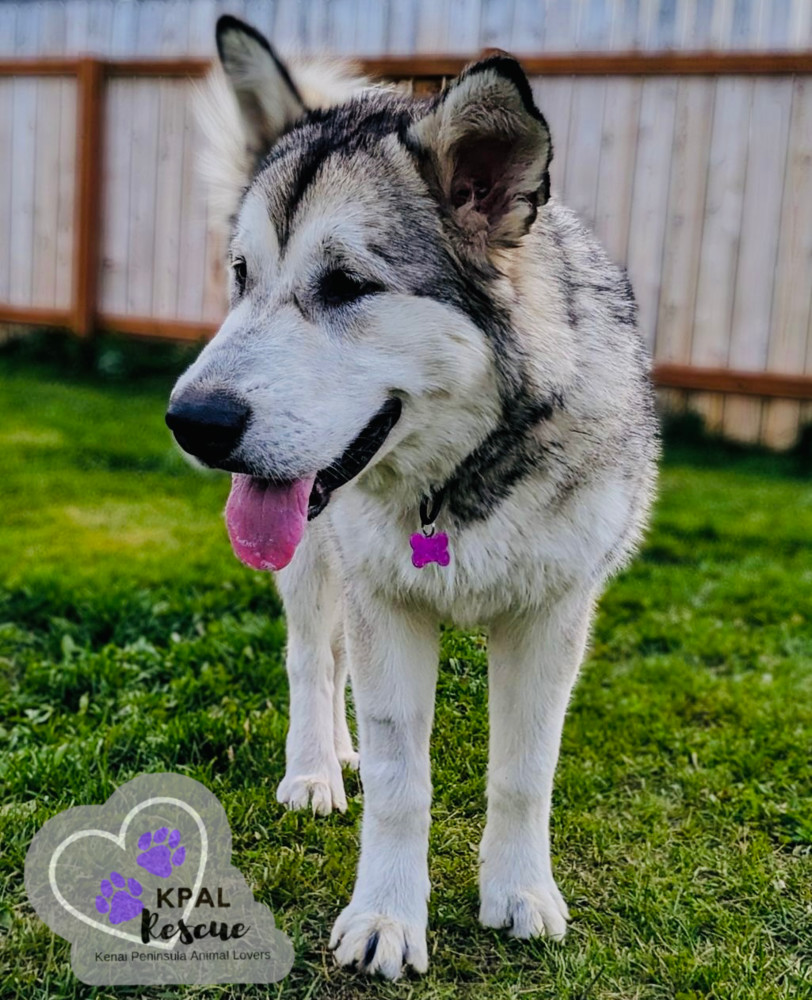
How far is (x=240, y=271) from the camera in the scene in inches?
87.6

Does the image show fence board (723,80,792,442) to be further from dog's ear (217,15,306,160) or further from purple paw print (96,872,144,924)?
purple paw print (96,872,144,924)

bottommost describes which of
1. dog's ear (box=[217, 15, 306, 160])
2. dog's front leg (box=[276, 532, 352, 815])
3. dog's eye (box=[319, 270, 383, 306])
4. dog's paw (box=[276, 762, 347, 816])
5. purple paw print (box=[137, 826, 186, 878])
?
dog's paw (box=[276, 762, 347, 816])

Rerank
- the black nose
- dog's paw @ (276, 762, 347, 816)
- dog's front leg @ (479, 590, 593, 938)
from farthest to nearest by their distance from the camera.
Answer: dog's paw @ (276, 762, 347, 816)
dog's front leg @ (479, 590, 593, 938)
the black nose

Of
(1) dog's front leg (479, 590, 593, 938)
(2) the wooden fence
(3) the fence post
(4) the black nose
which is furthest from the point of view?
(3) the fence post

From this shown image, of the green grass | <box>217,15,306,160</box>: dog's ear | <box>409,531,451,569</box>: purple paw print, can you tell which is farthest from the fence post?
<box>409,531,451,569</box>: purple paw print

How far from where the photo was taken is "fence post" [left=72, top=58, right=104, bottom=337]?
810 centimetres

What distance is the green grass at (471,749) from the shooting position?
6.84 feet

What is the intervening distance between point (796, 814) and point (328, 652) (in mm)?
1188

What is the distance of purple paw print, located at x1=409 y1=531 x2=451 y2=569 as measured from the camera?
2.06 metres

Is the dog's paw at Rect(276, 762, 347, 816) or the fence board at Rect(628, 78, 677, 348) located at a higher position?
the fence board at Rect(628, 78, 677, 348)

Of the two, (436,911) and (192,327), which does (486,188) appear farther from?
(192,327)

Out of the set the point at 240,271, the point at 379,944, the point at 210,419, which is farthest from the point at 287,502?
the point at 379,944

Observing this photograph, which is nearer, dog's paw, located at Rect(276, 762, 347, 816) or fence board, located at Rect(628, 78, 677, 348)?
dog's paw, located at Rect(276, 762, 347, 816)

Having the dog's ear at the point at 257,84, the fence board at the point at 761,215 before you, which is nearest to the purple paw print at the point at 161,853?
the dog's ear at the point at 257,84
